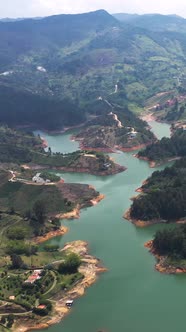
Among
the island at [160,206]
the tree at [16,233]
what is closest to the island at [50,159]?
the island at [160,206]

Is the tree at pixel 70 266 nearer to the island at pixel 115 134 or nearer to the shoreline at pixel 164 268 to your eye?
the shoreline at pixel 164 268

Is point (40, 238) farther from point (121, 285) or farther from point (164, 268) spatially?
point (164, 268)

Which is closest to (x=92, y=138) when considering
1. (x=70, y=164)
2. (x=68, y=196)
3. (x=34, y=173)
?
(x=70, y=164)

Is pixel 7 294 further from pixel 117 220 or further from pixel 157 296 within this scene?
pixel 117 220

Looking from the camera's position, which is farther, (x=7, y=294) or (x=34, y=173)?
(x=34, y=173)

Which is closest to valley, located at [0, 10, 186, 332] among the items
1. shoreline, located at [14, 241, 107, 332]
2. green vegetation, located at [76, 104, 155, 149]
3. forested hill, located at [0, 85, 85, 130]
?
shoreline, located at [14, 241, 107, 332]

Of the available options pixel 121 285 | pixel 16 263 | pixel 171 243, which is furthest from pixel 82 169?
pixel 121 285
